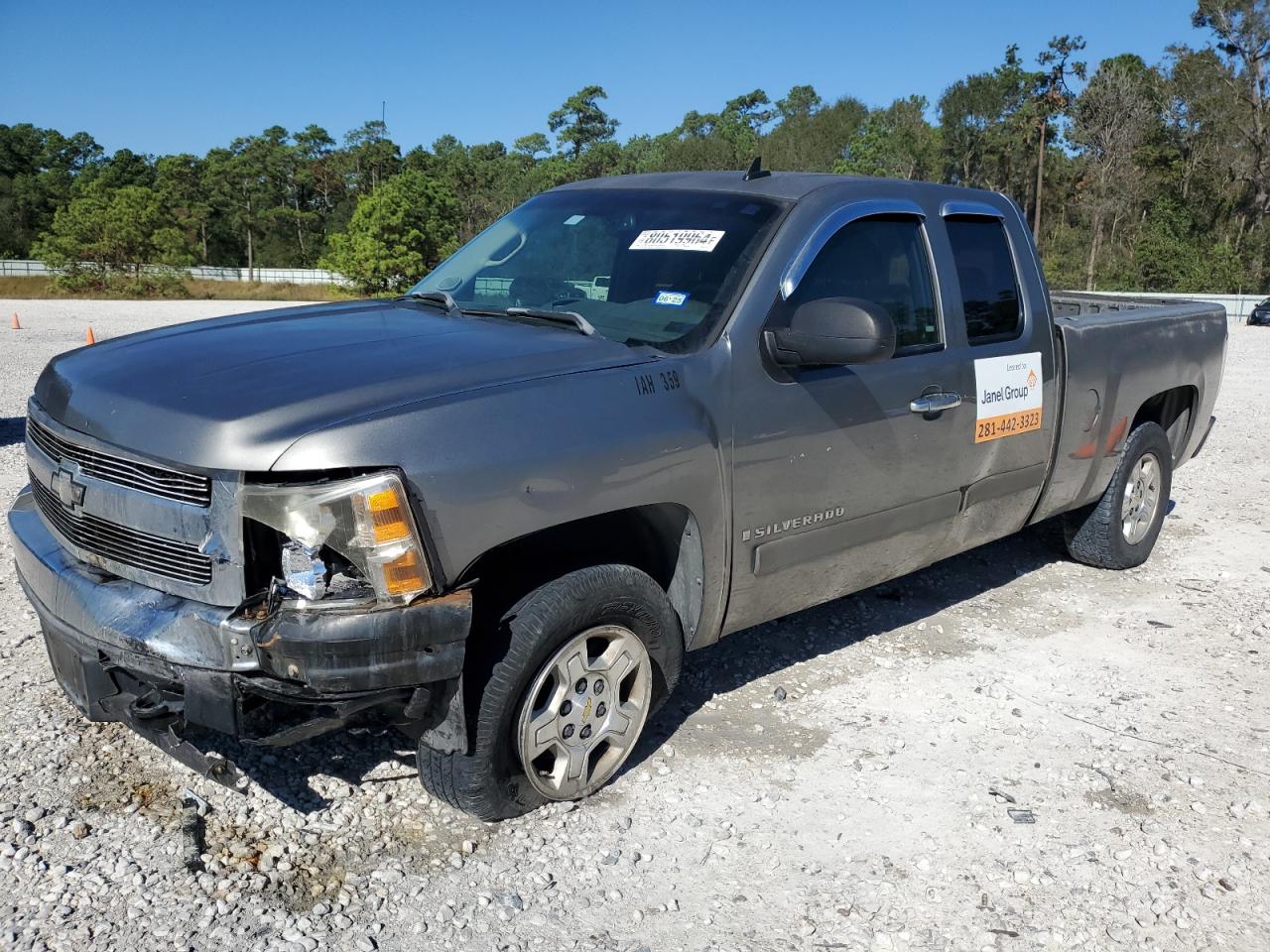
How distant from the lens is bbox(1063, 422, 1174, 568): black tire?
19.3 feet

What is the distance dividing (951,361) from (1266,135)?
59597mm

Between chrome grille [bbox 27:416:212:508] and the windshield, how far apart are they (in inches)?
56.0

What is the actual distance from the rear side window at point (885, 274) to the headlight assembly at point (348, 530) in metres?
1.74

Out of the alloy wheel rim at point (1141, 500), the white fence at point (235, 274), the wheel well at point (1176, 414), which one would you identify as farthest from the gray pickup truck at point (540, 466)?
the white fence at point (235, 274)

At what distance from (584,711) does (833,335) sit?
1430 millimetres

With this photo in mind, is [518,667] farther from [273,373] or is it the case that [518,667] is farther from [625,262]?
[625,262]

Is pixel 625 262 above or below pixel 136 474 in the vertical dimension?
above

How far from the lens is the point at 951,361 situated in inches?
170

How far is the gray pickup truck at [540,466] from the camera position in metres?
2.74

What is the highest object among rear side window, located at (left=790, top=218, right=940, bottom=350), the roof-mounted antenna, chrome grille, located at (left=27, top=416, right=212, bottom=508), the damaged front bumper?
the roof-mounted antenna

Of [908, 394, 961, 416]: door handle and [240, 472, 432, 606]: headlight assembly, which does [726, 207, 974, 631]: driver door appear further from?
[240, 472, 432, 606]: headlight assembly

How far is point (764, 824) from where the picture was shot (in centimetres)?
344

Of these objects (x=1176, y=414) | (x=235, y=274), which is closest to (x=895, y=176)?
(x=235, y=274)

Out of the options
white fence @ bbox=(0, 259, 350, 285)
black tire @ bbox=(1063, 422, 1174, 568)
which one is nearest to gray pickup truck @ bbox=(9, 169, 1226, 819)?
black tire @ bbox=(1063, 422, 1174, 568)
